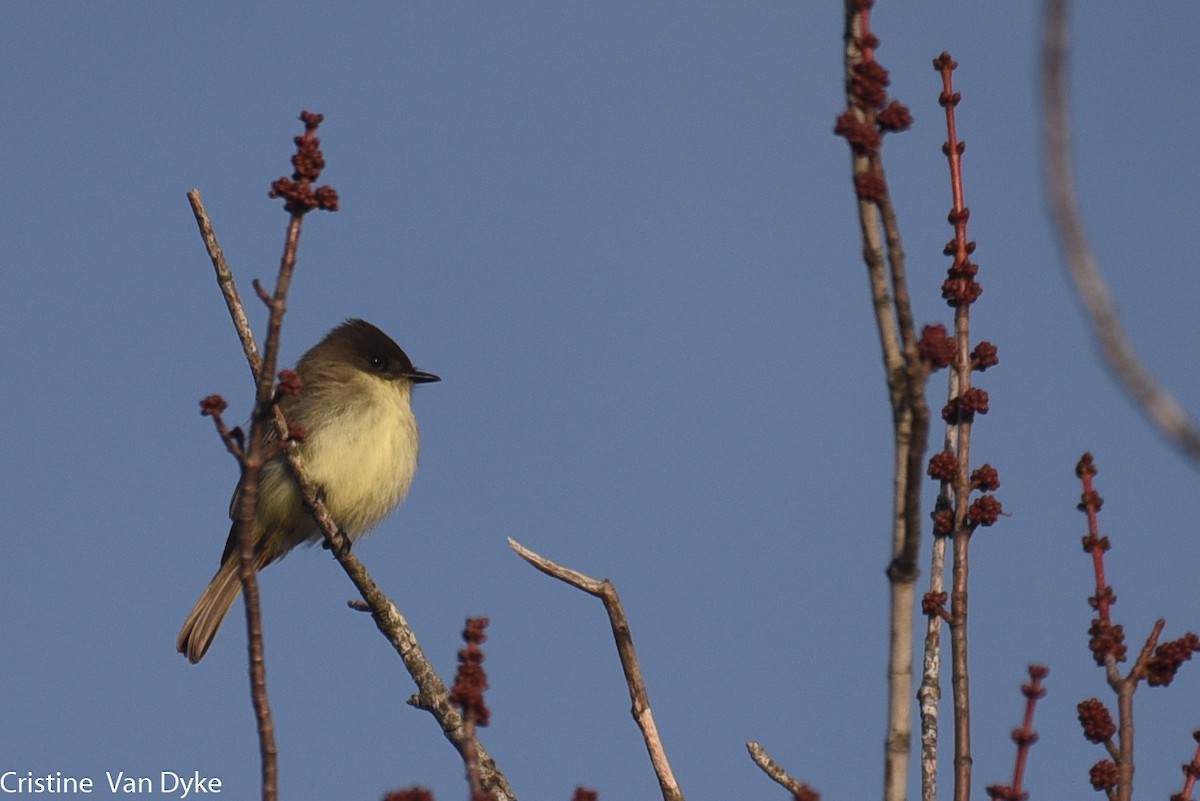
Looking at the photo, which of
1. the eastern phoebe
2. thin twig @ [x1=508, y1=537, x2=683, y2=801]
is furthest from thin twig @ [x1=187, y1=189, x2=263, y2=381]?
the eastern phoebe

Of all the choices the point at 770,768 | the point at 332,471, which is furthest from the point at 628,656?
the point at 332,471

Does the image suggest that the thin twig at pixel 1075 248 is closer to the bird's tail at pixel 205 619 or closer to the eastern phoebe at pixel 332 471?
the eastern phoebe at pixel 332 471

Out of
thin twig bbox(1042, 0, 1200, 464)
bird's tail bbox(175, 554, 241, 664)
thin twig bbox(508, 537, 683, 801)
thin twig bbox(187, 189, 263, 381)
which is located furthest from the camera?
bird's tail bbox(175, 554, 241, 664)

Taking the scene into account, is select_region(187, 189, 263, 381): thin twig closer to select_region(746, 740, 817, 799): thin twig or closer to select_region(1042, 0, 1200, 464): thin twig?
select_region(746, 740, 817, 799): thin twig

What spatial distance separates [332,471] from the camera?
9.53 metres

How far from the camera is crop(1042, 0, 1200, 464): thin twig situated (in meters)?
1.64

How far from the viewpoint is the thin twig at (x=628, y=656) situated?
4.30 meters

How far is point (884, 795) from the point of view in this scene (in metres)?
2.95

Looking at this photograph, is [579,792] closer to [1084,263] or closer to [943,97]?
[1084,263]

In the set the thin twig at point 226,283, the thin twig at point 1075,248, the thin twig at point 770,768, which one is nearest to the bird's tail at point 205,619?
the thin twig at point 226,283

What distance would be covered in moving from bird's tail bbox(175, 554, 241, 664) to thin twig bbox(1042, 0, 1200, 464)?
8.30 metres

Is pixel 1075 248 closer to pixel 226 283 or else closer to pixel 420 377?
pixel 226 283

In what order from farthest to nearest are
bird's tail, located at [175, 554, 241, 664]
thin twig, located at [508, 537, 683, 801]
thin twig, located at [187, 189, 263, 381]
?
bird's tail, located at [175, 554, 241, 664] < thin twig, located at [187, 189, 263, 381] < thin twig, located at [508, 537, 683, 801]

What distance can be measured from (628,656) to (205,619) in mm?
5396
